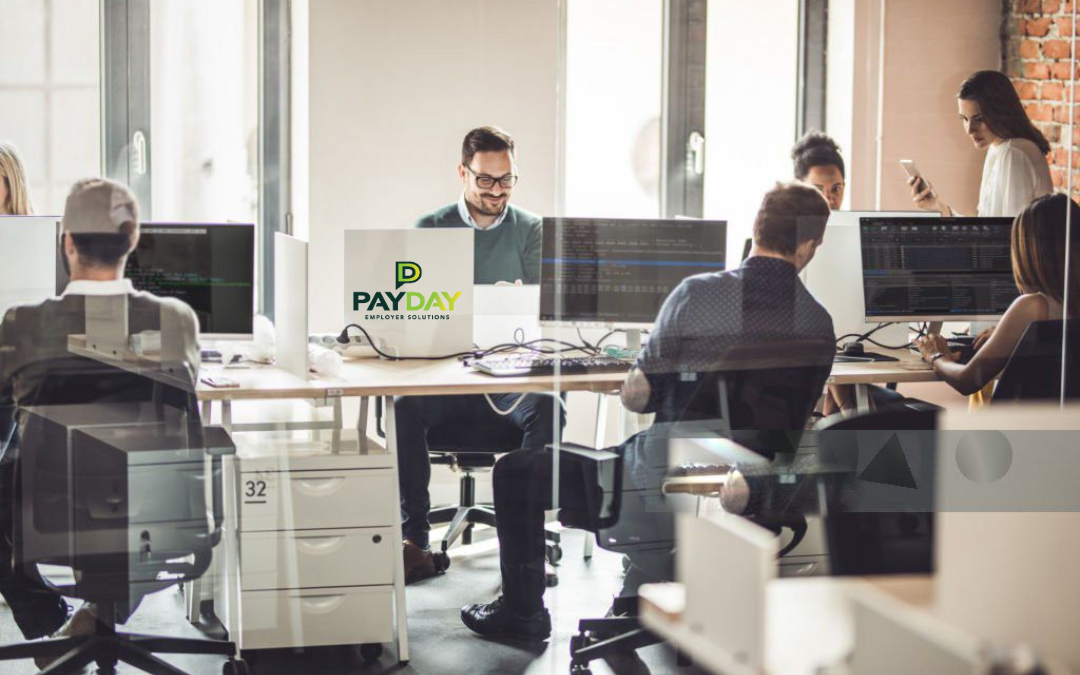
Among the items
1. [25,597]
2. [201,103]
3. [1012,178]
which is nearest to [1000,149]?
[1012,178]

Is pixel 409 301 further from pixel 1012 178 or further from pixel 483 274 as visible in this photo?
pixel 1012 178

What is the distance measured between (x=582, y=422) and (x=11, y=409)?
151 cm

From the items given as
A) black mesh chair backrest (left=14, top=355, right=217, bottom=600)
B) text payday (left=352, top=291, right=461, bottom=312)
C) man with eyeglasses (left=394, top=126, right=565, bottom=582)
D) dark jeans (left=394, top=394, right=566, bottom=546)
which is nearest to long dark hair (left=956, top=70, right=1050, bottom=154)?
man with eyeglasses (left=394, top=126, right=565, bottom=582)

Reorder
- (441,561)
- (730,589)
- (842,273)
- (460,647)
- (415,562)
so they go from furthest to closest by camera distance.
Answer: (441,561)
(415,562)
(460,647)
(842,273)
(730,589)

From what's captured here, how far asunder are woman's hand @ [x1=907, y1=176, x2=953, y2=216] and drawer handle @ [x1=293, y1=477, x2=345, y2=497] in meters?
1.76

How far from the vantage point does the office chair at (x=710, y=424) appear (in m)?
3.17

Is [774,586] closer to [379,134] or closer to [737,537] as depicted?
[737,537]

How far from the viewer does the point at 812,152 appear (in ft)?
10.5

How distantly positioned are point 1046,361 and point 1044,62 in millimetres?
843

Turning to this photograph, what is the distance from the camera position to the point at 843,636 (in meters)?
1.50

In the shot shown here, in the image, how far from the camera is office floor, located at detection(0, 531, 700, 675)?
3.28 meters

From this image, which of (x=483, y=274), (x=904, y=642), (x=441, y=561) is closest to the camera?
(x=904, y=642)

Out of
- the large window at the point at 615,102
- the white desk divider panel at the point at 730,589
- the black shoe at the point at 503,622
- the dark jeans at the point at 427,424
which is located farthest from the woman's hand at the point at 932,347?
the white desk divider panel at the point at 730,589

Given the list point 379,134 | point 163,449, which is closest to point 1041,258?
point 379,134
